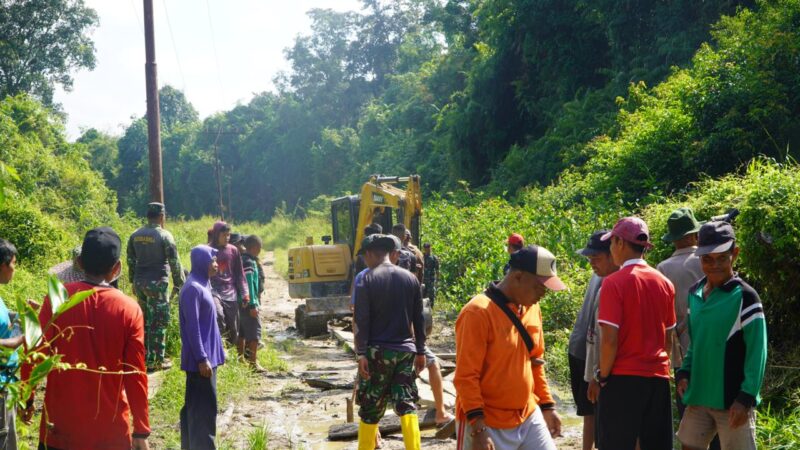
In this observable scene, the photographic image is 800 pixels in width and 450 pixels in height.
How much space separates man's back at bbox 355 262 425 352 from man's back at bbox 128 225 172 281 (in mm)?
4452

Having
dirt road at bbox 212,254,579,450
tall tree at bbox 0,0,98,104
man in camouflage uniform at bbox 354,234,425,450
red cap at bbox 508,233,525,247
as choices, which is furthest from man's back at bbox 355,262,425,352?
tall tree at bbox 0,0,98,104

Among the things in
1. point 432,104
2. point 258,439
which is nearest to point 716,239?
point 258,439

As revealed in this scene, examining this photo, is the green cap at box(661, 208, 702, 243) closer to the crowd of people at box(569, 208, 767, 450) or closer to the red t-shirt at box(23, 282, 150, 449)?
the crowd of people at box(569, 208, 767, 450)

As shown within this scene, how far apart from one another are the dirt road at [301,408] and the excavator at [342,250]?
0.79m

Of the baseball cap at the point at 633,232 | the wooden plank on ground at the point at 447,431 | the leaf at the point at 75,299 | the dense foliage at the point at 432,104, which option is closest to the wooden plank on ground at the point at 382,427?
the wooden plank on ground at the point at 447,431

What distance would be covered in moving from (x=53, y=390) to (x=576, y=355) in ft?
11.4

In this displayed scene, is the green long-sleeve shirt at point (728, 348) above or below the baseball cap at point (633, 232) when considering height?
below

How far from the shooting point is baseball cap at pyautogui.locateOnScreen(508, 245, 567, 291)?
4070 mm

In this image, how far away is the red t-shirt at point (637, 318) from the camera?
476 cm

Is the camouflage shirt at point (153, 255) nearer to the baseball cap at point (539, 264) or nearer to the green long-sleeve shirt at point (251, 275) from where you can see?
the green long-sleeve shirt at point (251, 275)

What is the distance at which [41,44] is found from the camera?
38.9 m

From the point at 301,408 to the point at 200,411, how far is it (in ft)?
9.95

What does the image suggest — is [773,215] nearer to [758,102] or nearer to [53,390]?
[53,390]

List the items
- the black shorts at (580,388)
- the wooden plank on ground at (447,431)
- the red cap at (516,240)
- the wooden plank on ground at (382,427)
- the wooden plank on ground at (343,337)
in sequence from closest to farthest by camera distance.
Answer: the black shorts at (580,388) → the wooden plank on ground at (447,431) → the wooden plank on ground at (382,427) → the red cap at (516,240) → the wooden plank on ground at (343,337)
